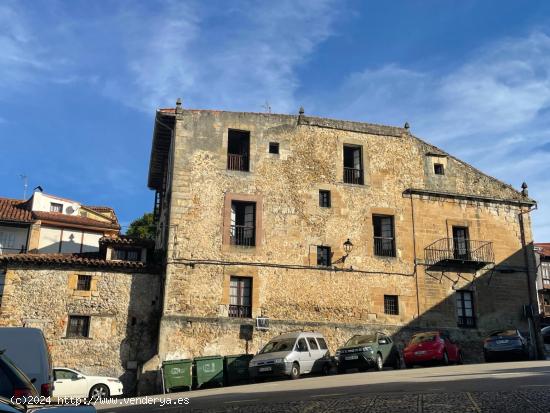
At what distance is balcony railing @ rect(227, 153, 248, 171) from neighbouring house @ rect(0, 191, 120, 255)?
12377 mm

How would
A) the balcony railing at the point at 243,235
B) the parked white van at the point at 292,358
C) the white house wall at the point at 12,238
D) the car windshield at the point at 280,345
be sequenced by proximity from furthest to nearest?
the white house wall at the point at 12,238, the balcony railing at the point at 243,235, the car windshield at the point at 280,345, the parked white van at the point at 292,358

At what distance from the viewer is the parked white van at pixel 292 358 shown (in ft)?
54.9

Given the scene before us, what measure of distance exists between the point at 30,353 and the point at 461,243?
20489 millimetres

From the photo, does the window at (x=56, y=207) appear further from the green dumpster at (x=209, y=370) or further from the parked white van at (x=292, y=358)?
the parked white van at (x=292, y=358)

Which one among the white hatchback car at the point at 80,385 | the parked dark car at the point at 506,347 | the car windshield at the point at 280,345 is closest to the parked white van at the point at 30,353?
the white hatchback car at the point at 80,385

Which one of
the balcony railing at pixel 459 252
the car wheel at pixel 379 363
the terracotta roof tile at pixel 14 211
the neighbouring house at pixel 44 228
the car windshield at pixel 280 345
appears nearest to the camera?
the car windshield at pixel 280 345

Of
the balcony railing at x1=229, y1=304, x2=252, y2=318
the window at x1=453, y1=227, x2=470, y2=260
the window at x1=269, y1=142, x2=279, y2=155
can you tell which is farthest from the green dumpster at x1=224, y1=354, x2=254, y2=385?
the window at x1=453, y1=227, x2=470, y2=260

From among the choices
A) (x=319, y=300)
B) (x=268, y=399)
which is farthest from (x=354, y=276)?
(x=268, y=399)

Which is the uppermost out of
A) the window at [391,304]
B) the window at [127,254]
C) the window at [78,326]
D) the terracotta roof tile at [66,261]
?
the window at [127,254]

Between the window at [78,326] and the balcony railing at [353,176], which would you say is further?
the balcony railing at [353,176]

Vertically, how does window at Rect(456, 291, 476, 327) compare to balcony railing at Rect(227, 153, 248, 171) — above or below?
below

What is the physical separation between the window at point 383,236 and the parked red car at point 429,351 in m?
5.18

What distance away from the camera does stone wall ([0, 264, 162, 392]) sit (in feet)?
65.1

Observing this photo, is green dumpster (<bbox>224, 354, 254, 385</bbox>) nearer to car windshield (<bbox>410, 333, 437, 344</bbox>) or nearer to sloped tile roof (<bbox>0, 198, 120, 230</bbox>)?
car windshield (<bbox>410, 333, 437, 344</bbox>)
